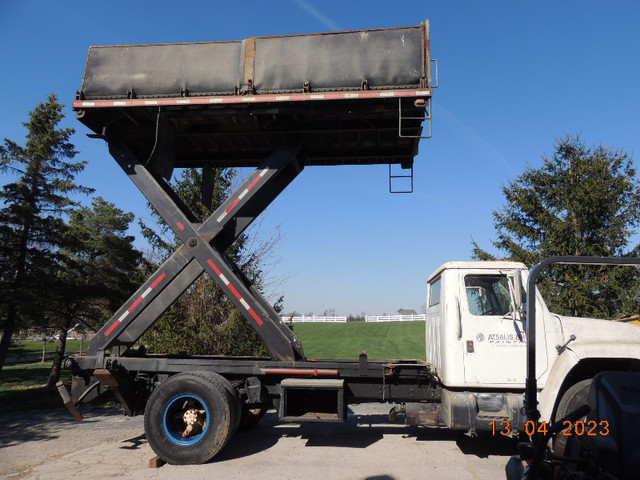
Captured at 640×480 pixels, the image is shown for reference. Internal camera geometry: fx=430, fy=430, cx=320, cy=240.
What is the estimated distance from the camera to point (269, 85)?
645cm

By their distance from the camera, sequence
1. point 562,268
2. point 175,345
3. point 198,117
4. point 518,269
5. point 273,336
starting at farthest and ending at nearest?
1. point 562,268
2. point 175,345
3. point 198,117
4. point 273,336
5. point 518,269

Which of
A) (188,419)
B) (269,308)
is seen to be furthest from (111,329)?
(269,308)

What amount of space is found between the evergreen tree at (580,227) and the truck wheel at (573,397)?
829 centimetres

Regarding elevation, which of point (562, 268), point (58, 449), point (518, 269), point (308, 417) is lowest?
point (58, 449)

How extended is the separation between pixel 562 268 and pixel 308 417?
10.6 m

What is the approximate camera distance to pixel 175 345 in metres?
11.6

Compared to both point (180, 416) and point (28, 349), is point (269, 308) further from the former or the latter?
point (28, 349)

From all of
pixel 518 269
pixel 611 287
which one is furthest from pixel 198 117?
pixel 611 287

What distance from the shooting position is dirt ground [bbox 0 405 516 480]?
5176 millimetres

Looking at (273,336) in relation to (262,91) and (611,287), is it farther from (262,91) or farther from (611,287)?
(611,287)

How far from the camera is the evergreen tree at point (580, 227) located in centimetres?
1230

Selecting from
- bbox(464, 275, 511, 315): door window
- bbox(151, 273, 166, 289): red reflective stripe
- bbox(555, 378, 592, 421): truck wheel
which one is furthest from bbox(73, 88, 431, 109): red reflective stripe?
bbox(555, 378, 592, 421): truck wheel

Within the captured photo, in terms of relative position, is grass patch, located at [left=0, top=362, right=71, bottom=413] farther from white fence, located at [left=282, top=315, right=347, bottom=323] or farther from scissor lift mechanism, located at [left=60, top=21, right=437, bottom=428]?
white fence, located at [left=282, top=315, right=347, bottom=323]

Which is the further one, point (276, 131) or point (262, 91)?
point (276, 131)
